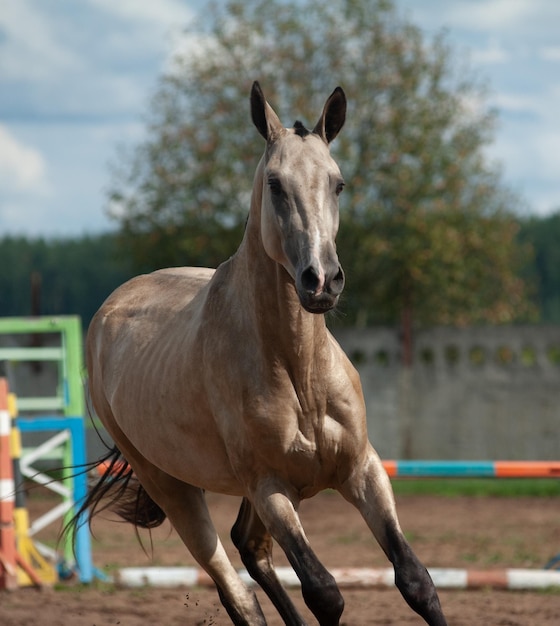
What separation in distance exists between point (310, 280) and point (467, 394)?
10.3 metres

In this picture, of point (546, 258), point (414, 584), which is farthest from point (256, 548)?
point (546, 258)

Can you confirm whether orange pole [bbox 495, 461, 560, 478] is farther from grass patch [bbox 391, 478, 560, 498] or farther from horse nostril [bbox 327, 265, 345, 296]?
grass patch [bbox 391, 478, 560, 498]

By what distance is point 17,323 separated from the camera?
812cm

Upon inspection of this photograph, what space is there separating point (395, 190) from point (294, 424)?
39.3ft

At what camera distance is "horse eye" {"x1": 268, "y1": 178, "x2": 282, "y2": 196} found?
384 cm

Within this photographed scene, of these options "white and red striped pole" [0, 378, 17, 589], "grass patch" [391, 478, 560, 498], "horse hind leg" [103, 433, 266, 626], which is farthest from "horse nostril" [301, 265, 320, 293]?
"grass patch" [391, 478, 560, 498]

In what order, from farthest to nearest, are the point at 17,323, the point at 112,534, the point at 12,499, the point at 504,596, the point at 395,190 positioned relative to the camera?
the point at 395,190, the point at 112,534, the point at 17,323, the point at 12,499, the point at 504,596

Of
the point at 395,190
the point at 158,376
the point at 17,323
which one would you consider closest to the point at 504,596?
the point at 158,376

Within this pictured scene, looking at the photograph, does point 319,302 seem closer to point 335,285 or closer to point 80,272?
point 335,285

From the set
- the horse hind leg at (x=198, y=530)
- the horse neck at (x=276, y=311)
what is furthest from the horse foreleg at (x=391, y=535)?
the horse hind leg at (x=198, y=530)

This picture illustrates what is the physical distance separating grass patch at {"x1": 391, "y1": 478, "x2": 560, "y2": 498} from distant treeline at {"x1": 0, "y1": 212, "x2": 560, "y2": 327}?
38.4 feet

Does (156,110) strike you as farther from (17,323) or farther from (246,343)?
(246,343)

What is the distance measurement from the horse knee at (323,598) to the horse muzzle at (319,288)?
107cm

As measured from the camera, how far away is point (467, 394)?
533 inches
